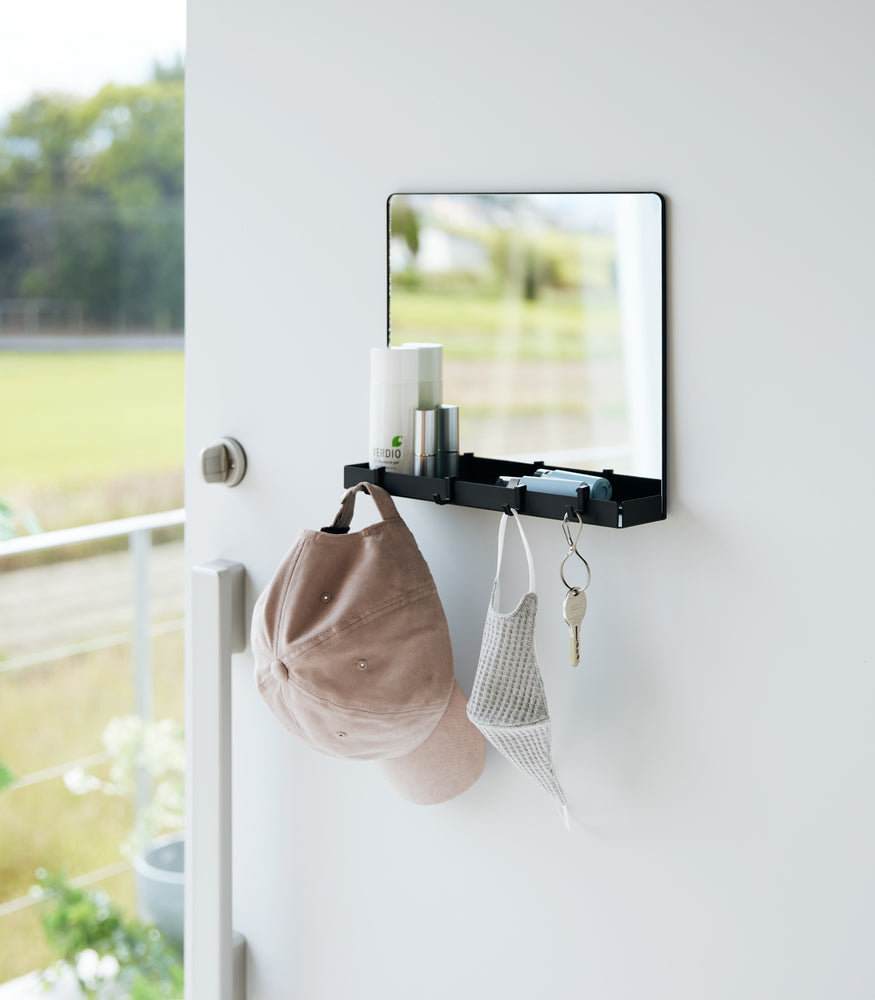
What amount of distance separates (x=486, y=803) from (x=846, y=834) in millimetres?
312

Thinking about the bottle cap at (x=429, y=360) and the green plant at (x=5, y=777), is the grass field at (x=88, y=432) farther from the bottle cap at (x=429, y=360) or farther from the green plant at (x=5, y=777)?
the bottle cap at (x=429, y=360)

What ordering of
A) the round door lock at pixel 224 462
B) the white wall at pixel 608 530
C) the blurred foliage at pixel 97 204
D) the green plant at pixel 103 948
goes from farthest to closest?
the blurred foliage at pixel 97 204
the green plant at pixel 103 948
the round door lock at pixel 224 462
the white wall at pixel 608 530

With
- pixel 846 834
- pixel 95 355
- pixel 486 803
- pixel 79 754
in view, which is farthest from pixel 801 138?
pixel 79 754

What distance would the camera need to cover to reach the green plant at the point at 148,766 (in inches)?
77.0

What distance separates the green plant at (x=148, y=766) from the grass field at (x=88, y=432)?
19.9 inches

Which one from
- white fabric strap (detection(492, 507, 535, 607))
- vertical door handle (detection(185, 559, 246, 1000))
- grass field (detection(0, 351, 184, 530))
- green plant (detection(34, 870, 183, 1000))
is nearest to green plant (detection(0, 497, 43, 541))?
grass field (detection(0, 351, 184, 530))

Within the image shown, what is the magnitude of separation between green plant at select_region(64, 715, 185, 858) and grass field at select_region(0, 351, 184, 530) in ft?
1.66

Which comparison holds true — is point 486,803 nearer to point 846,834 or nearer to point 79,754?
point 846,834

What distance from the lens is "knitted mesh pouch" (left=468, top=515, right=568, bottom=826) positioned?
0.76 metres

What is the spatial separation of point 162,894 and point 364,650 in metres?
1.06

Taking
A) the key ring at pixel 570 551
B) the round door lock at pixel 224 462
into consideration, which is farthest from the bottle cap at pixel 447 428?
the round door lock at pixel 224 462

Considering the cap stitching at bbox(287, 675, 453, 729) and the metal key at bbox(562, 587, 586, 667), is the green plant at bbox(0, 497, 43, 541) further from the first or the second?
the metal key at bbox(562, 587, 586, 667)

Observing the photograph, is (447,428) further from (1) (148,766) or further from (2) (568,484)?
(1) (148,766)

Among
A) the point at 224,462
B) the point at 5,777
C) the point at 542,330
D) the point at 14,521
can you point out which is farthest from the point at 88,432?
the point at 542,330
